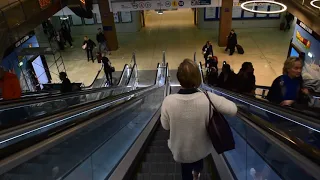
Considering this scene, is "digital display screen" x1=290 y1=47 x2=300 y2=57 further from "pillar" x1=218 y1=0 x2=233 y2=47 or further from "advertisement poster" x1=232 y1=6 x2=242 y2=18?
"advertisement poster" x1=232 y1=6 x2=242 y2=18

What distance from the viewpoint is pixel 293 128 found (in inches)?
86.5

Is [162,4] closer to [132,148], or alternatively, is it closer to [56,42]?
[56,42]

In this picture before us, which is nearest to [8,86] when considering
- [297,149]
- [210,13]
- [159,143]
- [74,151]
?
[159,143]

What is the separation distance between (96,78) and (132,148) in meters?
8.16

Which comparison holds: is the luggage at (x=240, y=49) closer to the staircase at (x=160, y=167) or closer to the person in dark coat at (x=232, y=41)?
the person in dark coat at (x=232, y=41)

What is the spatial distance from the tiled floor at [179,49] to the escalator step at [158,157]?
793cm

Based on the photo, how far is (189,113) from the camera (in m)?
2.01

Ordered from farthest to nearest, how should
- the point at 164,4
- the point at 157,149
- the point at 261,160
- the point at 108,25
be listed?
the point at 108,25
the point at 164,4
the point at 157,149
the point at 261,160

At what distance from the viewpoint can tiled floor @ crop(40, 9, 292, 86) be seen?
12352mm

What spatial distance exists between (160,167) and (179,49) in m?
11.5

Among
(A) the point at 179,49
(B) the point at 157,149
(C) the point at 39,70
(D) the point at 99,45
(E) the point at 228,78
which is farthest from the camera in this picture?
(D) the point at 99,45

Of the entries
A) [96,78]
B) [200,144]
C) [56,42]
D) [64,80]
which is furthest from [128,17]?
[200,144]

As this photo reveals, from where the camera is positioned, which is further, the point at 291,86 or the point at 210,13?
the point at 210,13

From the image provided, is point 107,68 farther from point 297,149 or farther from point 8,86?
point 297,149
